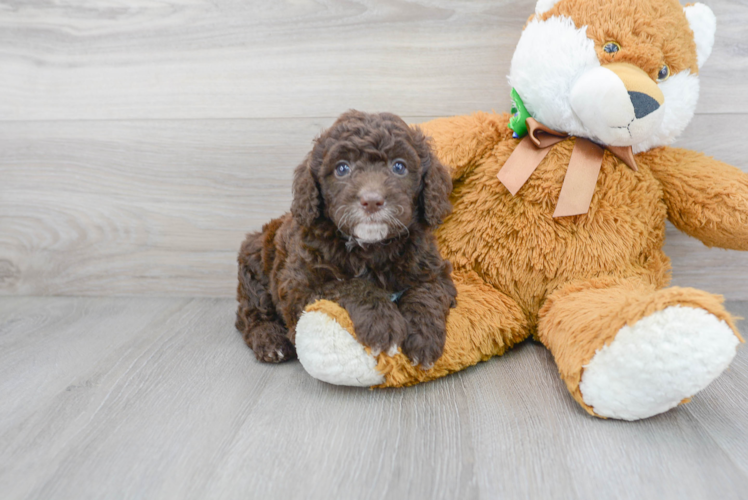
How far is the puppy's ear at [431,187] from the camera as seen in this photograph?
1.31 metres

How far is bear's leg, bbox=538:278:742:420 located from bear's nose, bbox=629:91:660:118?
1.57ft

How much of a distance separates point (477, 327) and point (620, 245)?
463 millimetres

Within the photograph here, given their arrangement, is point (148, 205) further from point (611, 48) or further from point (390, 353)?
point (611, 48)

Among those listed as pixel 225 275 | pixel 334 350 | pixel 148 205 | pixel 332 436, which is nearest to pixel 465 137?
pixel 334 350

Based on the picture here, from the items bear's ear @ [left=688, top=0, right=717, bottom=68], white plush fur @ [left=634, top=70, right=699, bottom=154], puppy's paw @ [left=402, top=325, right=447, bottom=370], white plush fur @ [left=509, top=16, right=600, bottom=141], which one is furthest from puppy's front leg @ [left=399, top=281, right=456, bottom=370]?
bear's ear @ [left=688, top=0, right=717, bottom=68]

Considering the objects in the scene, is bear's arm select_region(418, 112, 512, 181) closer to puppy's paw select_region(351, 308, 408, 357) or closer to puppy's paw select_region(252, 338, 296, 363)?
puppy's paw select_region(351, 308, 408, 357)

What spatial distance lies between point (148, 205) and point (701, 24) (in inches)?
75.5

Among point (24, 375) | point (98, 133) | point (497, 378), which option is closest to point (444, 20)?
point (497, 378)

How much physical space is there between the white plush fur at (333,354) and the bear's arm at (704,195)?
3.26 feet

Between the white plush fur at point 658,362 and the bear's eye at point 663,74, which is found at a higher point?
the bear's eye at point 663,74

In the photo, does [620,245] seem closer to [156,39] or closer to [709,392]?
[709,392]

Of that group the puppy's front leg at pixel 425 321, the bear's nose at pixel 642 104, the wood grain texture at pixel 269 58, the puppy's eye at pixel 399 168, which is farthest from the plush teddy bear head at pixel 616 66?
the puppy's front leg at pixel 425 321

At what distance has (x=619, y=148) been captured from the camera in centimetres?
150

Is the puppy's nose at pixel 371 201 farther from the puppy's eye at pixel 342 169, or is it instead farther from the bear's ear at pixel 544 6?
the bear's ear at pixel 544 6
